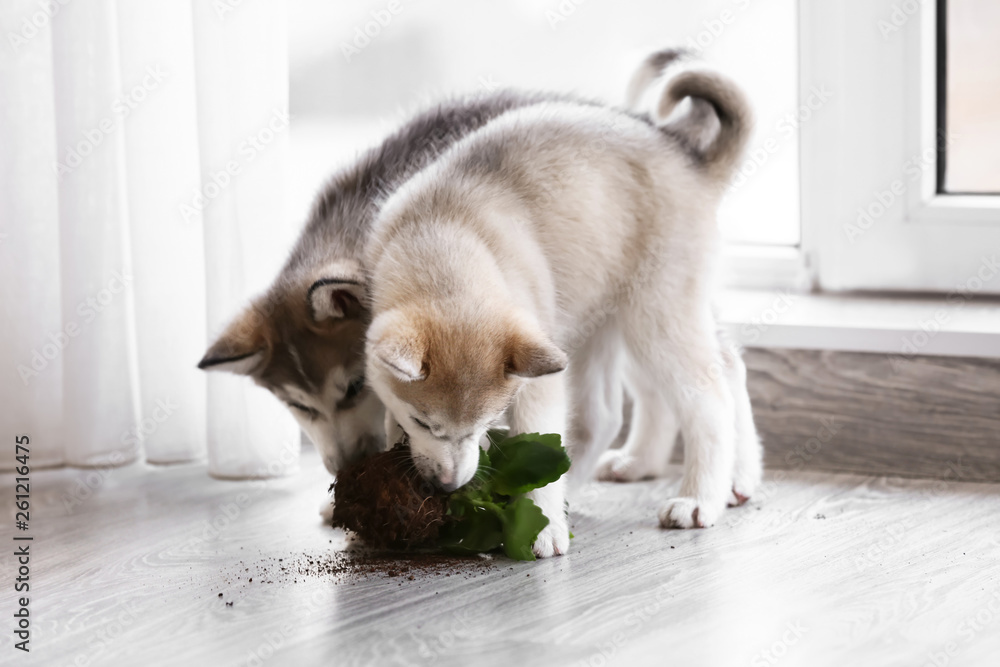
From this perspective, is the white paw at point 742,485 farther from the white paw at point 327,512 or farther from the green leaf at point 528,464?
the white paw at point 327,512

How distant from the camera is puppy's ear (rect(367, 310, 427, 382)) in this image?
1.36 metres

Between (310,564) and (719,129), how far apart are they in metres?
1.07

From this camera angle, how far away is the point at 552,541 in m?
1.61

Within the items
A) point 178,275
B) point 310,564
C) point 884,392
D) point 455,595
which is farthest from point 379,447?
point 884,392

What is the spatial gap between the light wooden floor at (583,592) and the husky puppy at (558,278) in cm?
14

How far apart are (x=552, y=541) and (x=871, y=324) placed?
853 mm

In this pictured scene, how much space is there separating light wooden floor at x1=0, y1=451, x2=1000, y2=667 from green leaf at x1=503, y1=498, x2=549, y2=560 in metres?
0.03

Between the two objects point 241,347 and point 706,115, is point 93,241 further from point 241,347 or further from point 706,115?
point 706,115

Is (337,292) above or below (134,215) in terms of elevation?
below

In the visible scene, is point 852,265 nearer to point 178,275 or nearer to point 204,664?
point 178,275

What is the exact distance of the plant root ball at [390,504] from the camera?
1532 millimetres

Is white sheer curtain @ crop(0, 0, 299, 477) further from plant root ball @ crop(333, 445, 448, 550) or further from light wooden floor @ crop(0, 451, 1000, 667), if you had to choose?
plant root ball @ crop(333, 445, 448, 550)

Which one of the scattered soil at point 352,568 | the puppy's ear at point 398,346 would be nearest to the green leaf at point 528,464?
the scattered soil at point 352,568

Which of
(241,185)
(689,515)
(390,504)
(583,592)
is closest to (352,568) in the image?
(390,504)
